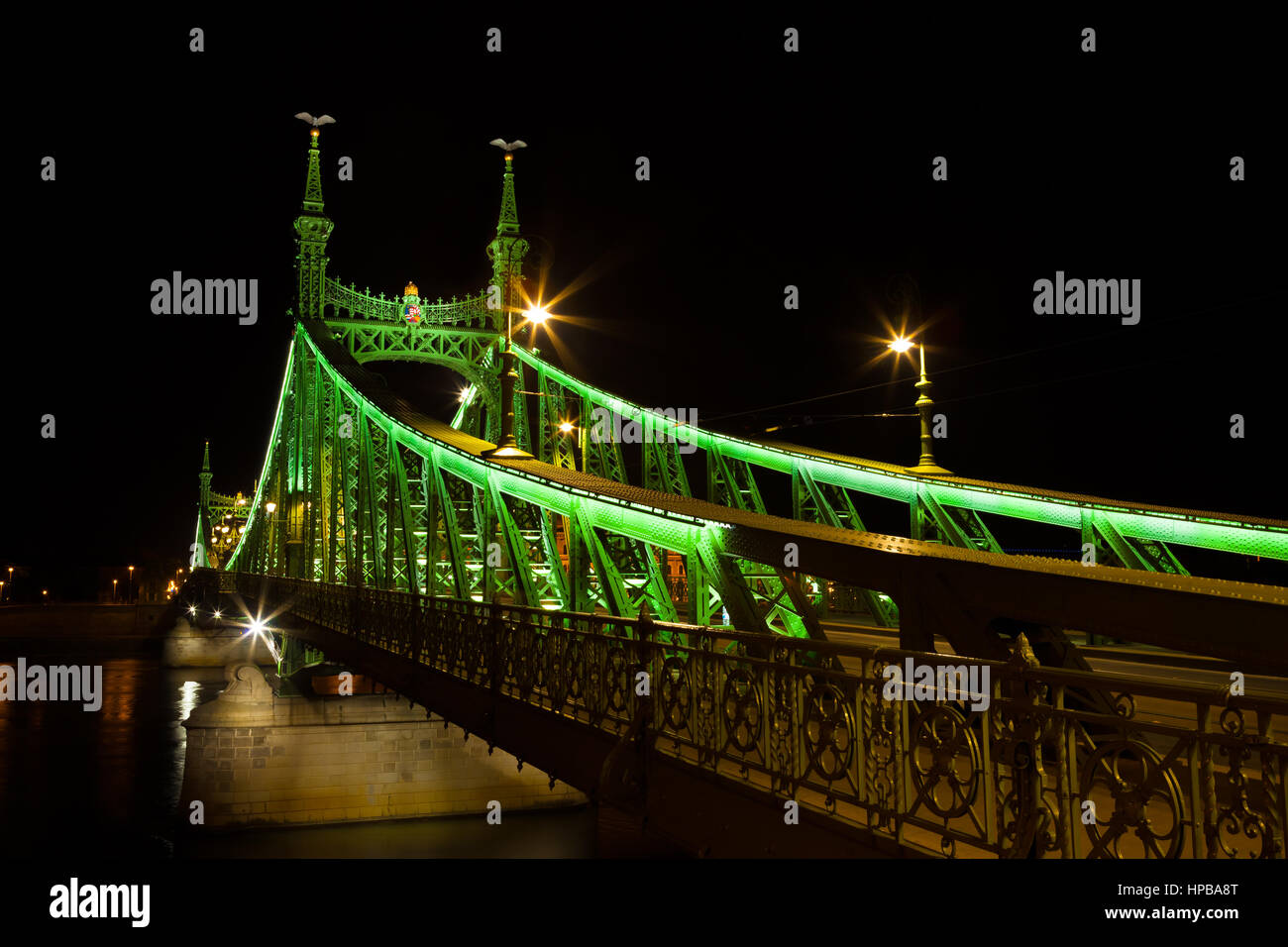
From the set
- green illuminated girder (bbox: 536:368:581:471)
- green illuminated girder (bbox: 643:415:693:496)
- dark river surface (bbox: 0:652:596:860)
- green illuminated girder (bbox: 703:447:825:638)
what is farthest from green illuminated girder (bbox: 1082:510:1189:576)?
green illuminated girder (bbox: 536:368:581:471)

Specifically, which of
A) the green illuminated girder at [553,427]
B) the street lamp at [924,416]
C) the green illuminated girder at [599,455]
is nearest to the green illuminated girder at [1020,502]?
the street lamp at [924,416]

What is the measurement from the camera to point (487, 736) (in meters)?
9.22

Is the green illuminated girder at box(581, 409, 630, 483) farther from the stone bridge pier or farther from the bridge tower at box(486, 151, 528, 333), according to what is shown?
the stone bridge pier

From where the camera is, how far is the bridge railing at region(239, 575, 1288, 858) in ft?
10.6

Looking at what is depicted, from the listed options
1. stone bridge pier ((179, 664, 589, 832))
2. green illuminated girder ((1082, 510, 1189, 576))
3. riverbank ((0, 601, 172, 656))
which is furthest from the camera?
riverbank ((0, 601, 172, 656))

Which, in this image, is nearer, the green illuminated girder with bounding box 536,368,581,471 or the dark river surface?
the dark river surface

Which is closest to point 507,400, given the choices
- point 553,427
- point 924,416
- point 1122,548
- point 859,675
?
point 924,416

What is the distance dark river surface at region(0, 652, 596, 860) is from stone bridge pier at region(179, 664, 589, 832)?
371mm

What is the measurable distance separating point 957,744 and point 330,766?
20.5 metres

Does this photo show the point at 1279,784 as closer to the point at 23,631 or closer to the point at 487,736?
the point at 487,736

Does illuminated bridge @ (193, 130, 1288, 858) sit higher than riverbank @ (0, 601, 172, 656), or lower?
higher

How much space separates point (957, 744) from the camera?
3967mm
